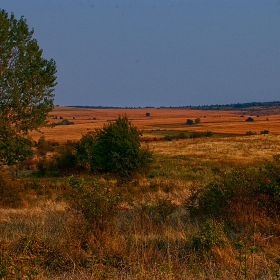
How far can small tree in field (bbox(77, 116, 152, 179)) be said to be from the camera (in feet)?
75.6

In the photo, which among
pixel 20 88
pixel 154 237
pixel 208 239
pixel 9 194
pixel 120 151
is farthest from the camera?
pixel 120 151

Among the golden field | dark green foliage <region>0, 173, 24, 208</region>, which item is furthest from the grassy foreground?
the golden field

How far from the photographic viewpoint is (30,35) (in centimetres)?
1889

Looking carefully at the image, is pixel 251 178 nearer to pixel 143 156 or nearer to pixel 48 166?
pixel 143 156

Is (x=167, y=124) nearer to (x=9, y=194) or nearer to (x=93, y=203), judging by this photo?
(x=9, y=194)

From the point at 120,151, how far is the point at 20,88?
760 centimetres

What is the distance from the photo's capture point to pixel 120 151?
2341 cm

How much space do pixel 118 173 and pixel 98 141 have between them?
2.51 m

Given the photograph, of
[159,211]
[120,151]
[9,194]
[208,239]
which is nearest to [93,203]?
[208,239]

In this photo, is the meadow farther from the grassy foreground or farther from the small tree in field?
the small tree in field

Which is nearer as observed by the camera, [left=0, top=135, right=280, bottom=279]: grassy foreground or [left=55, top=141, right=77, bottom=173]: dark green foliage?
[left=0, top=135, right=280, bottom=279]: grassy foreground

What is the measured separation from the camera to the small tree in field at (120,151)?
23047 mm

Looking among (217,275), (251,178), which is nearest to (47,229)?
(217,275)

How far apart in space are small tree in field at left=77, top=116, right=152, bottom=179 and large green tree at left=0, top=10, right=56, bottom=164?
17.2ft
